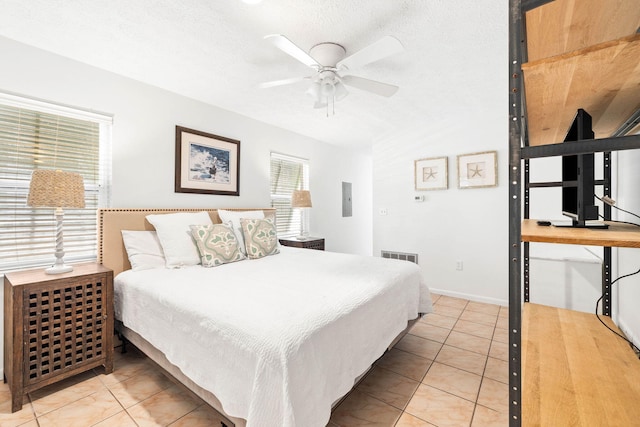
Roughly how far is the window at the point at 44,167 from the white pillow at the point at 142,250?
1.17ft

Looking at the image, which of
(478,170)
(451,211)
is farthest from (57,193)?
(478,170)

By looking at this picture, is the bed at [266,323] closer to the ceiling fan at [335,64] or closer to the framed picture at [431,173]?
the ceiling fan at [335,64]

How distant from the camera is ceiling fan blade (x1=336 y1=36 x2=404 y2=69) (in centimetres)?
168

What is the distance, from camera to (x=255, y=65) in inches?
92.9

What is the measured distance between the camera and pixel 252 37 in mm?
1976

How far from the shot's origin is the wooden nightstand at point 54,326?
1698 mm

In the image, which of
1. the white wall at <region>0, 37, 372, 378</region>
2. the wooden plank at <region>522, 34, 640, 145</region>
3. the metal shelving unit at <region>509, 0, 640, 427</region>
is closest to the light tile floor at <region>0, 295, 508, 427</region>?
the metal shelving unit at <region>509, 0, 640, 427</region>

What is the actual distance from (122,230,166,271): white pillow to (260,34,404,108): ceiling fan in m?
1.67

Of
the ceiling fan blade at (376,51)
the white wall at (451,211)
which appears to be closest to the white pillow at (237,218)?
the ceiling fan blade at (376,51)

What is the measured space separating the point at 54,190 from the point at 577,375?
2.95 meters

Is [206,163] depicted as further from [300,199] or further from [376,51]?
[376,51]

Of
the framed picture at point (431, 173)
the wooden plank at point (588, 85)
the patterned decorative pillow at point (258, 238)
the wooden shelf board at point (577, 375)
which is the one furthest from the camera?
the framed picture at point (431, 173)

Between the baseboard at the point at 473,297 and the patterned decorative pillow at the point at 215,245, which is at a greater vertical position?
the patterned decorative pillow at the point at 215,245

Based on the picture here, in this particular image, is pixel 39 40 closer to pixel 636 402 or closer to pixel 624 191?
pixel 636 402
